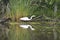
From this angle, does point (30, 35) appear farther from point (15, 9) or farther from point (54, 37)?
point (15, 9)

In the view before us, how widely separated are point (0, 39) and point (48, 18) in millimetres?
2048

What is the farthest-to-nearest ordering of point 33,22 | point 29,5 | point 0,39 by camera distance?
point 29,5 → point 33,22 → point 0,39

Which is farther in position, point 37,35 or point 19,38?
point 37,35

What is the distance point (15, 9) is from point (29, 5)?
1.22ft

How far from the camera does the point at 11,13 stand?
5004 millimetres

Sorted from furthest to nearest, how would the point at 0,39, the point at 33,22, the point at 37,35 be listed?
the point at 33,22 < the point at 37,35 < the point at 0,39

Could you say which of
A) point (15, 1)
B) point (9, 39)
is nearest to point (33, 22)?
point (15, 1)

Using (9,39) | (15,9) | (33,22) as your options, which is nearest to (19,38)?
(9,39)

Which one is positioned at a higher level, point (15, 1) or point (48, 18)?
point (15, 1)

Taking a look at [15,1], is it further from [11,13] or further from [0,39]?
[0,39]

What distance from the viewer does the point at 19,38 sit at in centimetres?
327

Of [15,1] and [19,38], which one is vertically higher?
[15,1]

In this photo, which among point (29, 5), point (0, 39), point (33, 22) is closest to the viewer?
point (0, 39)

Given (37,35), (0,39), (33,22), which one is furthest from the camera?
(33,22)
